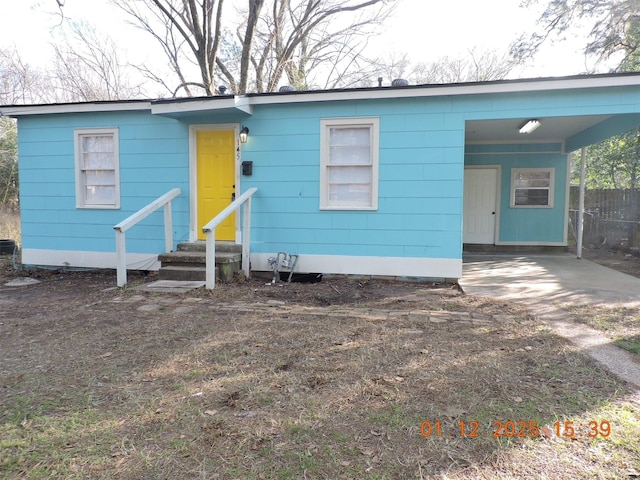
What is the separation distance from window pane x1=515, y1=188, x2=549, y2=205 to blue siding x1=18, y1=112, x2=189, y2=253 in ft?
24.6

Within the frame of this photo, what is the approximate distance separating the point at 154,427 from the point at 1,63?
63.9 ft

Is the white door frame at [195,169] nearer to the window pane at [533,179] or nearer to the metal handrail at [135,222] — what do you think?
the metal handrail at [135,222]

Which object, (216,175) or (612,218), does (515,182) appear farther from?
(216,175)

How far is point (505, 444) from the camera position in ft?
6.52

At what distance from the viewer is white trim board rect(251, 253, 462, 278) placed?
235 inches

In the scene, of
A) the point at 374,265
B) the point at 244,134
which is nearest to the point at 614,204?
the point at 374,265

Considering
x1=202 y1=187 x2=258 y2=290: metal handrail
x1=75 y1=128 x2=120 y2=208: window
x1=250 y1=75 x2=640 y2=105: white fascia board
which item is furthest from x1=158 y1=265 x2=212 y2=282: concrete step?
x1=250 y1=75 x2=640 y2=105: white fascia board

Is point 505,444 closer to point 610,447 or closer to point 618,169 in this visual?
point 610,447

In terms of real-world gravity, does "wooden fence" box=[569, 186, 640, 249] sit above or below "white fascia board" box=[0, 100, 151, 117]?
below

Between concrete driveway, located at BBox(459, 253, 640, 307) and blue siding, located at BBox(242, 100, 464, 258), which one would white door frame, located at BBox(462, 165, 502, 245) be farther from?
blue siding, located at BBox(242, 100, 464, 258)

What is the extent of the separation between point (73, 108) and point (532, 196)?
31.4 ft

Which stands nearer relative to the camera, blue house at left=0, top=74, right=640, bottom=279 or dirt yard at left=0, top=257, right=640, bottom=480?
dirt yard at left=0, top=257, right=640, bottom=480

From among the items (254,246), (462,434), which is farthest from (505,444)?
(254,246)

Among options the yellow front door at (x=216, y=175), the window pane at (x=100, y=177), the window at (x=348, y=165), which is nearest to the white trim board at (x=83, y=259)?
the yellow front door at (x=216, y=175)
